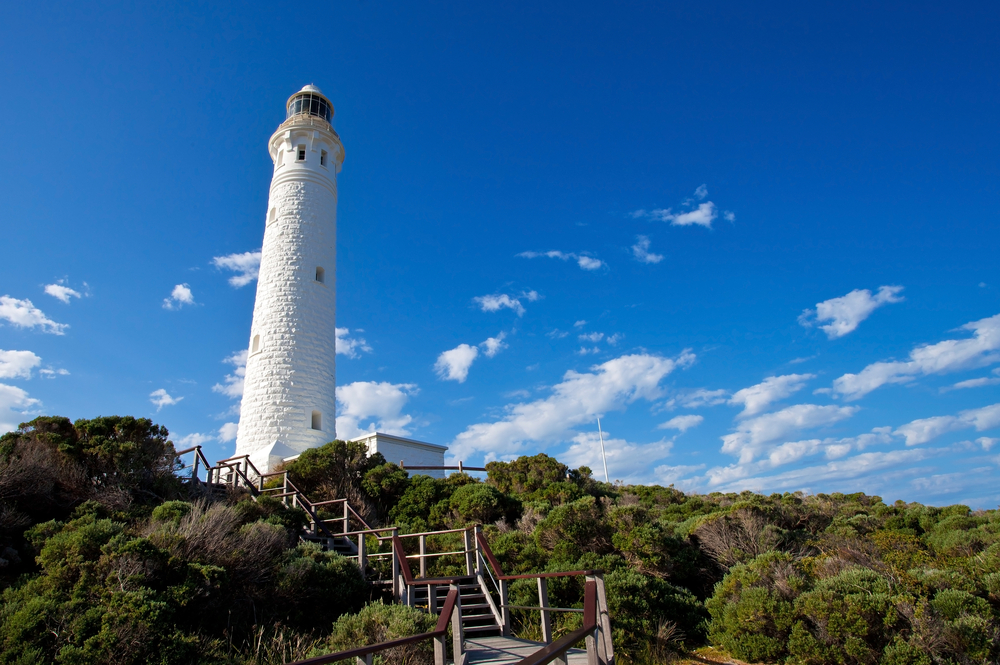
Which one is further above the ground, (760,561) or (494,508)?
(494,508)

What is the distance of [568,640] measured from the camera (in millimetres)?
2746

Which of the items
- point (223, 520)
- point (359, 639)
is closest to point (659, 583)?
point (359, 639)

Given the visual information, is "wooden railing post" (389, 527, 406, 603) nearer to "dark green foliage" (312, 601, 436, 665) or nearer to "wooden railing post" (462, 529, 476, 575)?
"wooden railing post" (462, 529, 476, 575)

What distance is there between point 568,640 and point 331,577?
6.73 m

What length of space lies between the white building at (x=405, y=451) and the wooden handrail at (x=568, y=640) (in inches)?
549

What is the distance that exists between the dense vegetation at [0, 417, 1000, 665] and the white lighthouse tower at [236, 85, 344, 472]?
5.59 meters

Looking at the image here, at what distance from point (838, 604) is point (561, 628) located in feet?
13.2

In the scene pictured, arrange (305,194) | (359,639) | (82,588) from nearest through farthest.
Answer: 1. (82,588)
2. (359,639)
3. (305,194)

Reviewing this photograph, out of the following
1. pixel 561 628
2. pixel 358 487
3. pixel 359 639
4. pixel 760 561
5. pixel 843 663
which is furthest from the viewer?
pixel 358 487

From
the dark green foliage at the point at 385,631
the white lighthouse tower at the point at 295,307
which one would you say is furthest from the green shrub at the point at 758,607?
the white lighthouse tower at the point at 295,307

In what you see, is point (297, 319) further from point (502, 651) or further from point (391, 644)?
point (391, 644)

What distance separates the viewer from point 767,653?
7.96 meters

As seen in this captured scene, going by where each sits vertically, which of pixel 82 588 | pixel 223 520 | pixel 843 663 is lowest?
pixel 843 663

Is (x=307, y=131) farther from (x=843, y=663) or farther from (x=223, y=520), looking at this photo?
(x=843, y=663)
